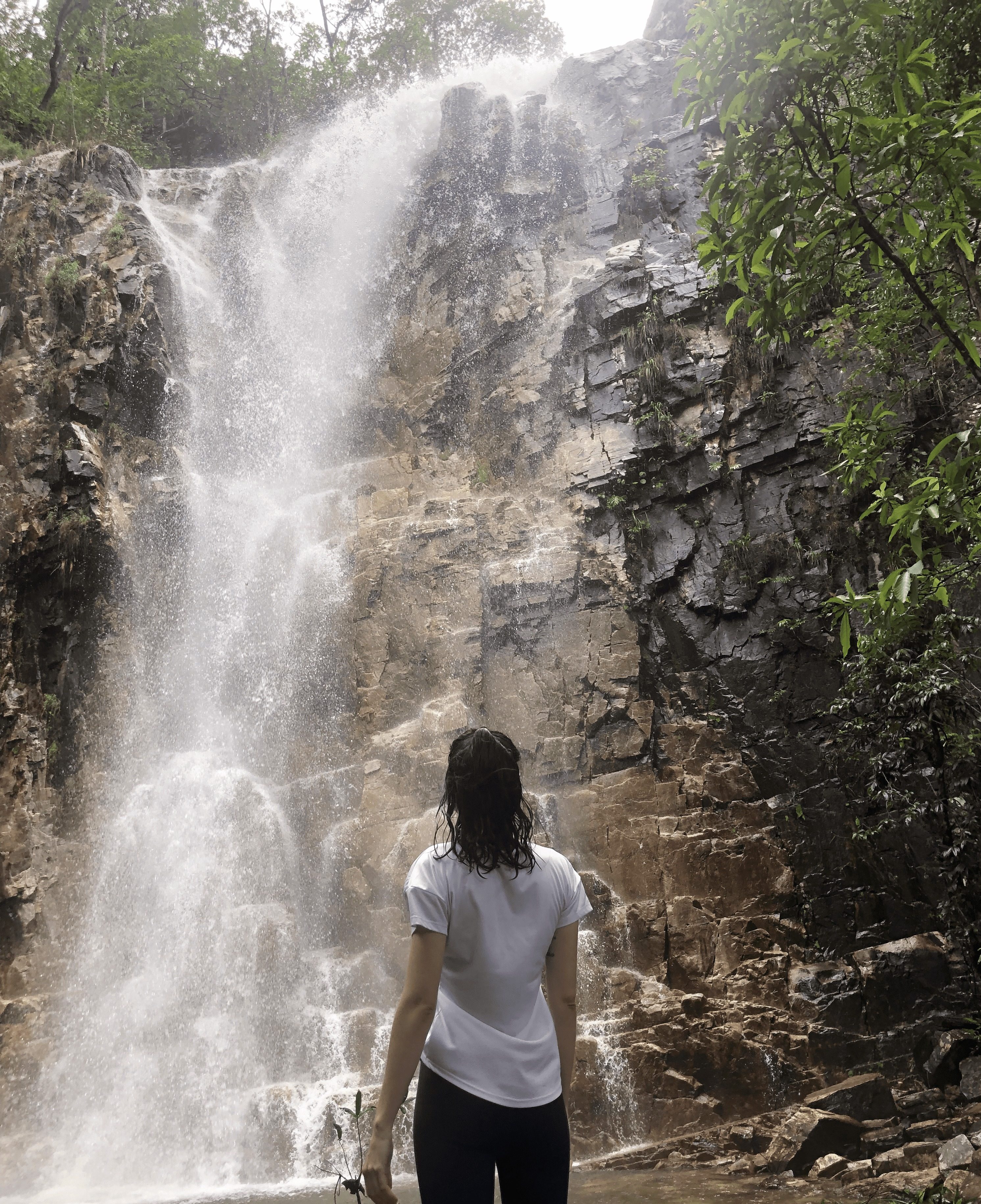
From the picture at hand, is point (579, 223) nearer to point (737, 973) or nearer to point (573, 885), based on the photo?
point (737, 973)

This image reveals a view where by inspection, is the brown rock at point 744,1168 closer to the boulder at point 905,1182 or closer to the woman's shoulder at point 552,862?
the boulder at point 905,1182

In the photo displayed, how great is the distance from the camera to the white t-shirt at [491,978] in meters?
1.81

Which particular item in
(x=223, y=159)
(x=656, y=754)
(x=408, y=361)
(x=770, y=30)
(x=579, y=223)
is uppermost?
(x=223, y=159)

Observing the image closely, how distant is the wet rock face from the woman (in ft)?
26.9

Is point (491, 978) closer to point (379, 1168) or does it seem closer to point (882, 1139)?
point (379, 1168)

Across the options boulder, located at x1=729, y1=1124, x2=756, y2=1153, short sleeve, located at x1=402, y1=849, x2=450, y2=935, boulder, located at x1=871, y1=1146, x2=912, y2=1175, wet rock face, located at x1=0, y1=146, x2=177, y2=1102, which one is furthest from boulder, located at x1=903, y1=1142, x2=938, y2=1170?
wet rock face, located at x1=0, y1=146, x2=177, y2=1102

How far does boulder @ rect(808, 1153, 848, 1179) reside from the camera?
5.48 meters

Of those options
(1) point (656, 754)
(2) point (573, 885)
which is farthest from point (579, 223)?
(2) point (573, 885)

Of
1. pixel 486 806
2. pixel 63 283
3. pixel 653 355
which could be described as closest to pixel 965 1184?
pixel 486 806

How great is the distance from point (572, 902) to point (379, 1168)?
2.25ft

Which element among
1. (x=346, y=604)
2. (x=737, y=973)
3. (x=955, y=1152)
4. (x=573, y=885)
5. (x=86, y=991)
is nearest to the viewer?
(x=573, y=885)

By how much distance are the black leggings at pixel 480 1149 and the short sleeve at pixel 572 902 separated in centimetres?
39

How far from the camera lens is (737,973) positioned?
7.54 meters

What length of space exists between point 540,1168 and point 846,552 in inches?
326
